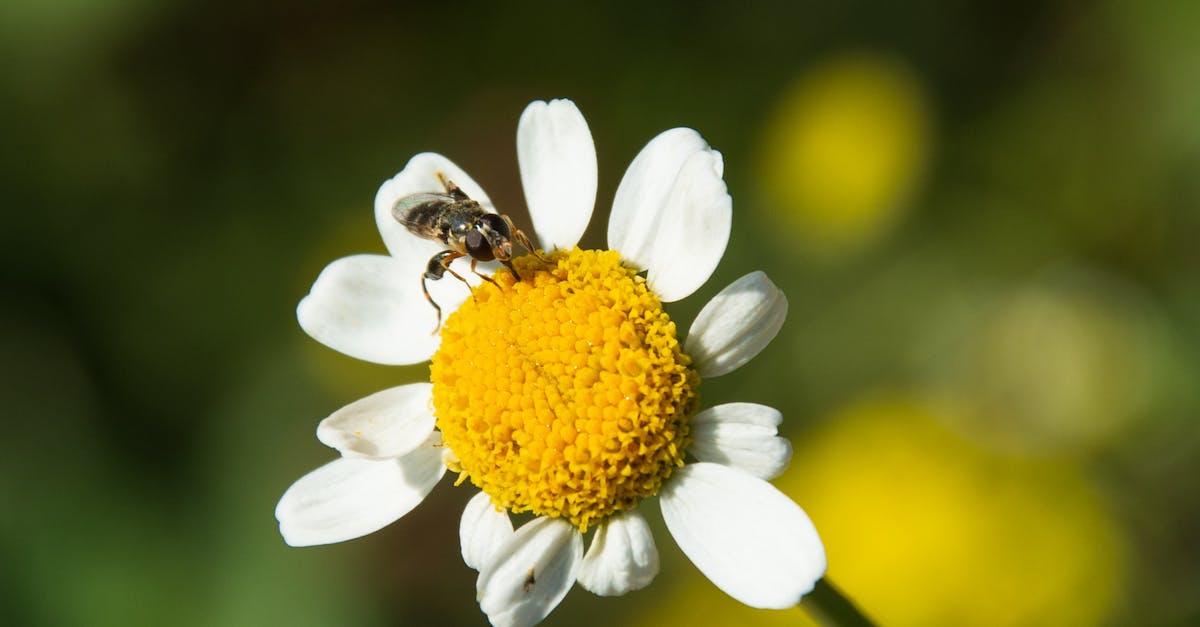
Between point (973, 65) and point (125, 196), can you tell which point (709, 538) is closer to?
point (973, 65)

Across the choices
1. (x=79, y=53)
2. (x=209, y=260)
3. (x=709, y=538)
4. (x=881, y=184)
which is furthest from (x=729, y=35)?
(x=709, y=538)

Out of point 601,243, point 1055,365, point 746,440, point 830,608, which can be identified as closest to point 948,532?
point 1055,365

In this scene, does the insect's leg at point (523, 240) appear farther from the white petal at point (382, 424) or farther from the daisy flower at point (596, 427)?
the white petal at point (382, 424)

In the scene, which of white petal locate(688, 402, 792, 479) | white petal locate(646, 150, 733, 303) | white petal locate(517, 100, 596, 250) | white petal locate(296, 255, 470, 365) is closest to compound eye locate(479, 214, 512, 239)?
white petal locate(517, 100, 596, 250)

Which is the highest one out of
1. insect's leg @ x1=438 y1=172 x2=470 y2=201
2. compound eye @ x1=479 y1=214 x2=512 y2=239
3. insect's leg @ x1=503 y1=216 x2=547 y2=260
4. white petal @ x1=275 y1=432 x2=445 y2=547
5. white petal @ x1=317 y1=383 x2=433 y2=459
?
insect's leg @ x1=438 y1=172 x2=470 y2=201

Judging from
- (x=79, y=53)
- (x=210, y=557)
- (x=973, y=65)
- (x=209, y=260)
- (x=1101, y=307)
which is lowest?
(x=210, y=557)

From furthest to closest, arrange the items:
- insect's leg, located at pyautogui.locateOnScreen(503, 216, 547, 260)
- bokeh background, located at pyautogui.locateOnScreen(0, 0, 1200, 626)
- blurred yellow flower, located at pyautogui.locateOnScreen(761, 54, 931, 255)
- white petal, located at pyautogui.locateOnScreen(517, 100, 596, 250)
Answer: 1. blurred yellow flower, located at pyautogui.locateOnScreen(761, 54, 931, 255)
2. bokeh background, located at pyautogui.locateOnScreen(0, 0, 1200, 626)
3. white petal, located at pyautogui.locateOnScreen(517, 100, 596, 250)
4. insect's leg, located at pyautogui.locateOnScreen(503, 216, 547, 260)

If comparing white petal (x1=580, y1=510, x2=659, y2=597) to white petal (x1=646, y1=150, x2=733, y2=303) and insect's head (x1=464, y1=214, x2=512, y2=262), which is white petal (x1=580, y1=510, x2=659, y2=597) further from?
insect's head (x1=464, y1=214, x2=512, y2=262)

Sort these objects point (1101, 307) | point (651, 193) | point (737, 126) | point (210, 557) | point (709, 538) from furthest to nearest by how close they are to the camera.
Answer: point (737, 126)
point (210, 557)
point (1101, 307)
point (651, 193)
point (709, 538)
